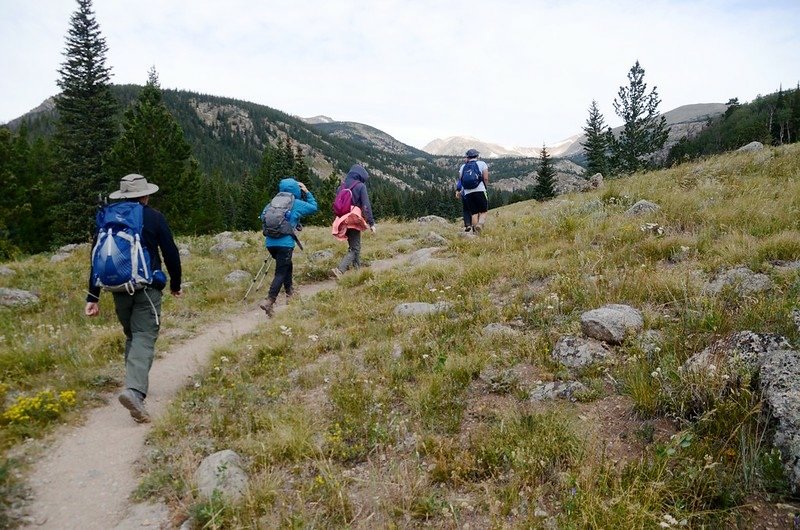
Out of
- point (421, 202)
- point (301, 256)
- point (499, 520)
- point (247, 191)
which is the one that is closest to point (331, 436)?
point (499, 520)

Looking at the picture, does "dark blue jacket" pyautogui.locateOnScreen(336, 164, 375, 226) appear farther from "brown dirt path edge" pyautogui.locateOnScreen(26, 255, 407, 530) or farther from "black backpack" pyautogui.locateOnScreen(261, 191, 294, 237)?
"brown dirt path edge" pyautogui.locateOnScreen(26, 255, 407, 530)

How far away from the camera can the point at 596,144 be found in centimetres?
6056

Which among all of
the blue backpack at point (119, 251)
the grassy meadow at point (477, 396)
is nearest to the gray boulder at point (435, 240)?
the grassy meadow at point (477, 396)

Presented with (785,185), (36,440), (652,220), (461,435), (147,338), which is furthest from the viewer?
(785,185)

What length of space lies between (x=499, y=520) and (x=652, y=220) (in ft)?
27.0

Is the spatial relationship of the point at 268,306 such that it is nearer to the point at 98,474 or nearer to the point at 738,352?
the point at 98,474

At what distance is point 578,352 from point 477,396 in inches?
49.5

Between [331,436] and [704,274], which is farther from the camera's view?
[704,274]

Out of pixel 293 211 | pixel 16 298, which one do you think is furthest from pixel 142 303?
pixel 16 298

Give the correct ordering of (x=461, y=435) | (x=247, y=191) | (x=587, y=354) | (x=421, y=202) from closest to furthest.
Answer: (x=461, y=435) < (x=587, y=354) < (x=247, y=191) < (x=421, y=202)

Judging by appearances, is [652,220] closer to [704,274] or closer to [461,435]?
[704,274]

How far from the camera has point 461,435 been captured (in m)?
4.05

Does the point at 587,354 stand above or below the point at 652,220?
below

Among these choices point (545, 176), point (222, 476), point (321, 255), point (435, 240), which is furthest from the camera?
point (545, 176)
